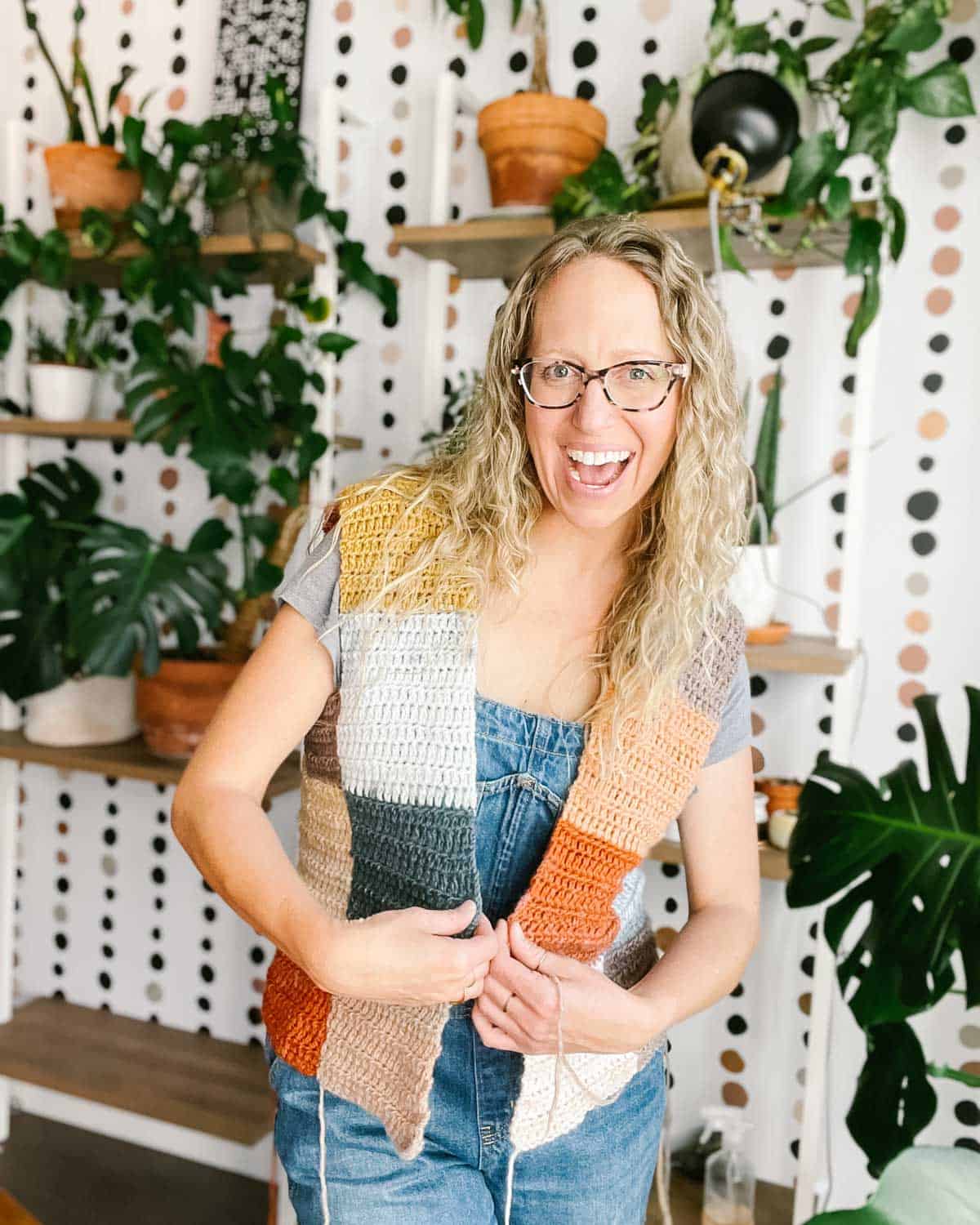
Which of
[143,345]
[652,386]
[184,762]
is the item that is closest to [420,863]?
[652,386]

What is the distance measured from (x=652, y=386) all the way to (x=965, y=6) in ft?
3.85

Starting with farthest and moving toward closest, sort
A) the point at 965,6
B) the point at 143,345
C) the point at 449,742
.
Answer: the point at 143,345 → the point at 965,6 → the point at 449,742

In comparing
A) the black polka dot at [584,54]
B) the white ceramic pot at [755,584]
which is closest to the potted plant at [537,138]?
the black polka dot at [584,54]

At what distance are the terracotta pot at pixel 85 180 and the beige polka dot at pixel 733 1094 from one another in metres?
2.04

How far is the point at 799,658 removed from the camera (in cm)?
146

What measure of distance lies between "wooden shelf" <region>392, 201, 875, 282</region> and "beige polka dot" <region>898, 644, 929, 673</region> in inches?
26.5

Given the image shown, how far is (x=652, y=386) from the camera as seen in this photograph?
0.91m

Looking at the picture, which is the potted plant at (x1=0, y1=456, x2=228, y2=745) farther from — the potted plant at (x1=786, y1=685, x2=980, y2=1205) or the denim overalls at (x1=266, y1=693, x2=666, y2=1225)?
the potted plant at (x1=786, y1=685, x2=980, y2=1205)

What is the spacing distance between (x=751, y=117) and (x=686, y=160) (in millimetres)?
172

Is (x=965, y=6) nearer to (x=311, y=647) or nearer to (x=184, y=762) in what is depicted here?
(x=311, y=647)

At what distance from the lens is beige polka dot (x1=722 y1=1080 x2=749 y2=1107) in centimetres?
182

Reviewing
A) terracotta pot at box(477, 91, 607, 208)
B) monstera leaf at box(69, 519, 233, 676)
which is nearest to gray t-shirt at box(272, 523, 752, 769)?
monstera leaf at box(69, 519, 233, 676)

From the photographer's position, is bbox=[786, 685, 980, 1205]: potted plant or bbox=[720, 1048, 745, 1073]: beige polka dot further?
bbox=[720, 1048, 745, 1073]: beige polka dot

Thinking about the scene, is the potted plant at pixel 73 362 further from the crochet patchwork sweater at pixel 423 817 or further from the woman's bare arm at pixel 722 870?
the woman's bare arm at pixel 722 870
